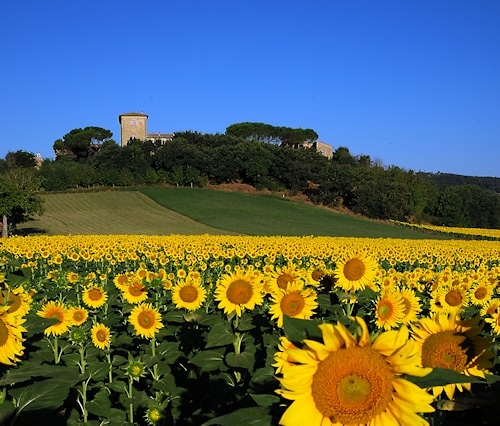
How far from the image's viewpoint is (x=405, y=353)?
4.70 feet

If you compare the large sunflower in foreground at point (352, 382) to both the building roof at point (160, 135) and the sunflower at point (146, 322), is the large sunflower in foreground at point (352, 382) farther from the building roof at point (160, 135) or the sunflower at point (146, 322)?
the building roof at point (160, 135)

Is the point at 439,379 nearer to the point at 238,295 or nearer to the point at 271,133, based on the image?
the point at 238,295

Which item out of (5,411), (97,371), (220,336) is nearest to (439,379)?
(5,411)

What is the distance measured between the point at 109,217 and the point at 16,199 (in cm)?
2188

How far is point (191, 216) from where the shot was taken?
206 feet

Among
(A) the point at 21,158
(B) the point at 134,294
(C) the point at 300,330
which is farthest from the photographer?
(A) the point at 21,158

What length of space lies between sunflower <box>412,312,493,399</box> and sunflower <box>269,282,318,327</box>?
77.2 inches

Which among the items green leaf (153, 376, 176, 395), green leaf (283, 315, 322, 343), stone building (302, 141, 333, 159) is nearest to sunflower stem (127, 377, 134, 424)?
green leaf (153, 376, 176, 395)

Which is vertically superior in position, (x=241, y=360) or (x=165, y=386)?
(x=241, y=360)

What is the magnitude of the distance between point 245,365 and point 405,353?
299cm

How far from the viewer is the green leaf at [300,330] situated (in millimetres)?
1608

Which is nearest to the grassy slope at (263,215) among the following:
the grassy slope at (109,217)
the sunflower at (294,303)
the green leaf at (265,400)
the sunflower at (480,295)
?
the grassy slope at (109,217)

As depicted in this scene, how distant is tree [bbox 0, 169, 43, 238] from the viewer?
37769mm

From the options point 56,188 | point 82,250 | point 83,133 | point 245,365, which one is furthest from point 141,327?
point 83,133
